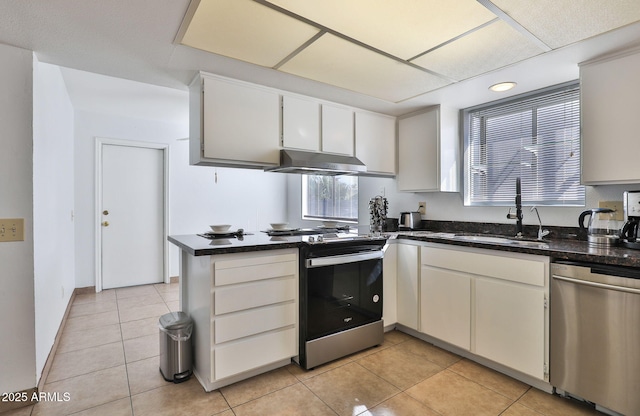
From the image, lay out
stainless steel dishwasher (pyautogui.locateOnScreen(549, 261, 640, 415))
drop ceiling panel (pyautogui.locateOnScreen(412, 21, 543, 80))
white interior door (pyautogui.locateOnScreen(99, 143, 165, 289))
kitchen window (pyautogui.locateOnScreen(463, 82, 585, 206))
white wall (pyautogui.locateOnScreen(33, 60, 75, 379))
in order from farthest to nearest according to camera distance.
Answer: white interior door (pyautogui.locateOnScreen(99, 143, 165, 289)), kitchen window (pyautogui.locateOnScreen(463, 82, 585, 206)), white wall (pyautogui.locateOnScreen(33, 60, 75, 379)), drop ceiling panel (pyautogui.locateOnScreen(412, 21, 543, 80)), stainless steel dishwasher (pyautogui.locateOnScreen(549, 261, 640, 415))

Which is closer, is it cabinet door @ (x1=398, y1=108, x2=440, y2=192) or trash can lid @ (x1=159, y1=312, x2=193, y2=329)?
trash can lid @ (x1=159, y1=312, x2=193, y2=329)

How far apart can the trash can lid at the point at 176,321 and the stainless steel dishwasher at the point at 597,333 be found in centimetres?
238

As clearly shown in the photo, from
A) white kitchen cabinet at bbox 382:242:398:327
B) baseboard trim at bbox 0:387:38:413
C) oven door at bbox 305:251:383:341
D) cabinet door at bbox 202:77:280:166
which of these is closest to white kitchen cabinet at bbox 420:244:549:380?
white kitchen cabinet at bbox 382:242:398:327

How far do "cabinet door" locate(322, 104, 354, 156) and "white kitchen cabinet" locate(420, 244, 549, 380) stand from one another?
125cm

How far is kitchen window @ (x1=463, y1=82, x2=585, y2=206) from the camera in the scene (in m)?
2.57

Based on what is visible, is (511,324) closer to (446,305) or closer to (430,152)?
(446,305)

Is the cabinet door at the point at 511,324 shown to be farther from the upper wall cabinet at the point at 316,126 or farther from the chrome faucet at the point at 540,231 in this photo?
the upper wall cabinet at the point at 316,126

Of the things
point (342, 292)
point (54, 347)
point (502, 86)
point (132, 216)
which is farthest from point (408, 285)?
point (132, 216)

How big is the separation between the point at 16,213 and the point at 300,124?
208cm

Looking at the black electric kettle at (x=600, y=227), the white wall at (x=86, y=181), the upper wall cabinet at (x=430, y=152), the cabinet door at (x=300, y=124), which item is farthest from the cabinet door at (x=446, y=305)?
the white wall at (x=86, y=181)

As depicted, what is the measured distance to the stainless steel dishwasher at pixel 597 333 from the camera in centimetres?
167

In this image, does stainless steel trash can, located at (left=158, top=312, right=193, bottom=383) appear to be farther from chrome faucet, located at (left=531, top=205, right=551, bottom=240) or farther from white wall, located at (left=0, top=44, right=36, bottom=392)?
chrome faucet, located at (left=531, top=205, right=551, bottom=240)

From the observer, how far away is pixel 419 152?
3340mm

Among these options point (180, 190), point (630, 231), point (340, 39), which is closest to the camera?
point (340, 39)
